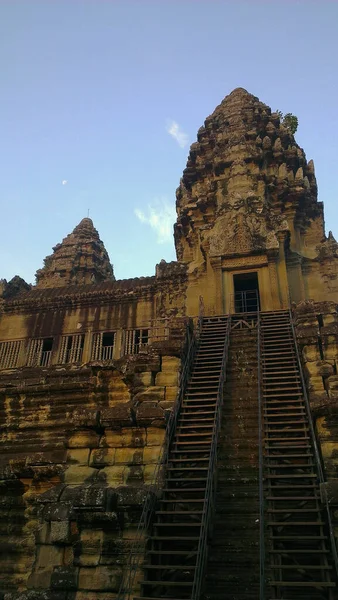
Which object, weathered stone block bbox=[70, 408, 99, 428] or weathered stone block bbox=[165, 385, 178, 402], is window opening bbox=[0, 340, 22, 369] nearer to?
weathered stone block bbox=[165, 385, 178, 402]

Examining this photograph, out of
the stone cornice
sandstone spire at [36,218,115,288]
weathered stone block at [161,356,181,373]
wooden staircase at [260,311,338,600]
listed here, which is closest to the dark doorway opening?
the stone cornice

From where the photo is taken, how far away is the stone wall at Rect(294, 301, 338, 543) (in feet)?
26.9

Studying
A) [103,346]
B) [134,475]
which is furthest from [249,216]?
[134,475]

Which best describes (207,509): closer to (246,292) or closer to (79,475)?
(79,475)

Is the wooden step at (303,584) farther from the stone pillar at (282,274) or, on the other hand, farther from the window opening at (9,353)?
the window opening at (9,353)

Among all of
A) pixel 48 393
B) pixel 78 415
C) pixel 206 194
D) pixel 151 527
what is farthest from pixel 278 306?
pixel 151 527

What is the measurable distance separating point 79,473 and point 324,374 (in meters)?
5.23

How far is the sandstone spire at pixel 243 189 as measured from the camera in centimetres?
1911

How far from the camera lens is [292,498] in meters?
7.41

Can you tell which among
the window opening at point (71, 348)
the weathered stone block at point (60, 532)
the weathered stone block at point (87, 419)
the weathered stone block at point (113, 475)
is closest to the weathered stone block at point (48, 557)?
the weathered stone block at point (60, 532)

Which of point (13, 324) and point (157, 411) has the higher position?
point (13, 324)

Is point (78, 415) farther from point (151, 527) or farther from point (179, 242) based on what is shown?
point (179, 242)

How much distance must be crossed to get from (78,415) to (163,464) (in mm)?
1878

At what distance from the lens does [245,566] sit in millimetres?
7168
